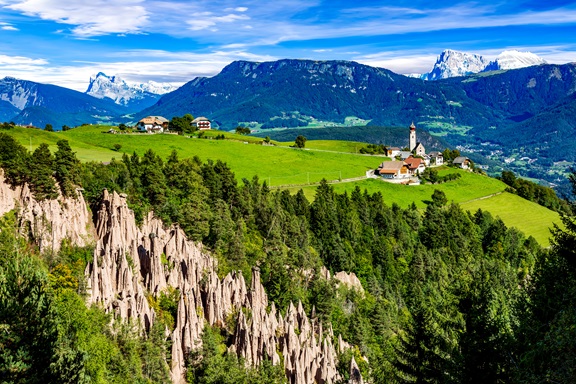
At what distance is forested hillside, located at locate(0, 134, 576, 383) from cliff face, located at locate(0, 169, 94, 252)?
4.02 ft

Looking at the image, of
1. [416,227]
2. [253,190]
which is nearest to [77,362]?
[253,190]

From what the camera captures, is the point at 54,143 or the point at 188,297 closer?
the point at 188,297

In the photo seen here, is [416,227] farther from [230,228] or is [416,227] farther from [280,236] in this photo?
[230,228]

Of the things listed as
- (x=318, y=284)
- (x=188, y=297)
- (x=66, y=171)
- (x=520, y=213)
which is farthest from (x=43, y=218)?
(x=520, y=213)

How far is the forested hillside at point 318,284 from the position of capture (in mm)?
27141

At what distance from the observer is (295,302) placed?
67.2 m

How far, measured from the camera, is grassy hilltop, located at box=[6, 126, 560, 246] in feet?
441

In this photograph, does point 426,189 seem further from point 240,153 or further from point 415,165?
point 240,153

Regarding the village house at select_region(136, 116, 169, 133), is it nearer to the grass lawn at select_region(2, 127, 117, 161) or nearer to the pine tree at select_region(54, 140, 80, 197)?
the grass lawn at select_region(2, 127, 117, 161)

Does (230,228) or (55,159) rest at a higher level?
(55,159)

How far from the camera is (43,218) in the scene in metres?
53.7

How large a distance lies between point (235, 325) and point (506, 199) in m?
125

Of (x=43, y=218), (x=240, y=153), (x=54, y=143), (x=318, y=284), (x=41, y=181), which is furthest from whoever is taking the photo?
(x=240, y=153)

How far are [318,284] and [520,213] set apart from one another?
94538 mm
